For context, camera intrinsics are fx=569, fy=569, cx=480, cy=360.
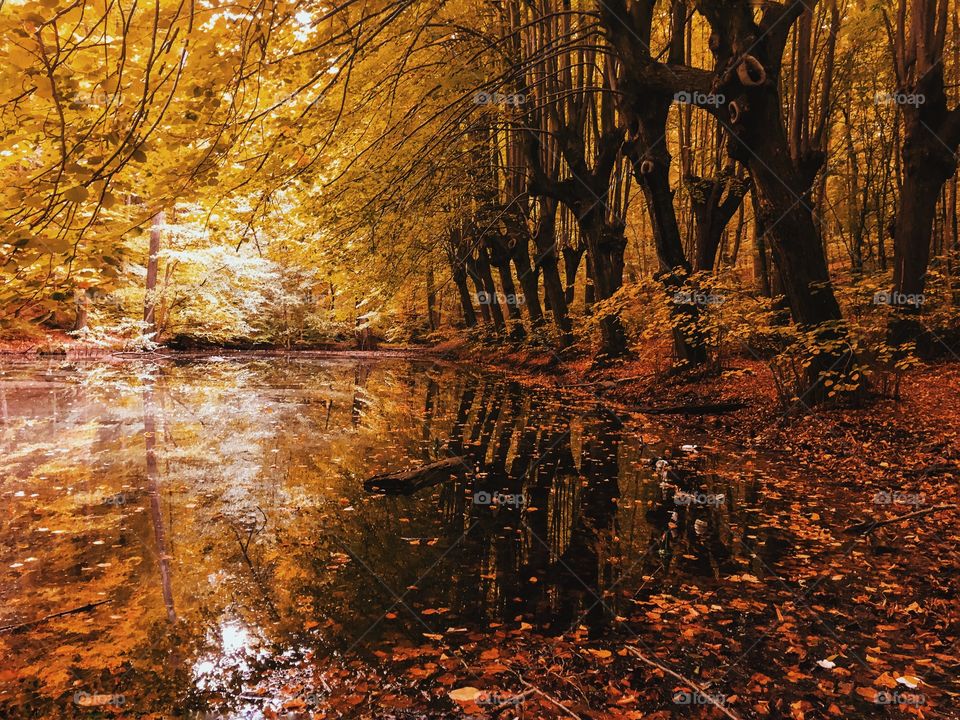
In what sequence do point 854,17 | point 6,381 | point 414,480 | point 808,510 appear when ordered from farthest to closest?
point 6,381 < point 854,17 < point 414,480 < point 808,510

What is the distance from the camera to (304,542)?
15.7ft

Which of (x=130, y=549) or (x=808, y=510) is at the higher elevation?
(x=130, y=549)

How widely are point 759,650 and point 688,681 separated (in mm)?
560

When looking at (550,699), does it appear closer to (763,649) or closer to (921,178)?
(763,649)

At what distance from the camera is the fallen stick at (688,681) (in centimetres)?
266

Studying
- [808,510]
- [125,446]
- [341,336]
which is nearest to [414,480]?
[808,510]

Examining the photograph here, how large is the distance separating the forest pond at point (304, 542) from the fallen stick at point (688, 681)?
11.4 inches

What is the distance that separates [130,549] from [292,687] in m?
2.47

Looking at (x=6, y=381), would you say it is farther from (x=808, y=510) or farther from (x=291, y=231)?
(x=808, y=510)

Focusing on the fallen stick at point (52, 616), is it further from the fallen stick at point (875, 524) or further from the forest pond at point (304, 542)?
the fallen stick at point (875, 524)

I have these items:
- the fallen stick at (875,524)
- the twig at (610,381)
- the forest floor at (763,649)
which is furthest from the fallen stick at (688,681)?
the twig at (610,381)

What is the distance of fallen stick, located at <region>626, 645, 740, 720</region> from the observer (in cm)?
266

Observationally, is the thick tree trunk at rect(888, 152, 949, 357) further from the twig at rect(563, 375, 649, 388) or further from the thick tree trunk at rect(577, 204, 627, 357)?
the thick tree trunk at rect(577, 204, 627, 357)

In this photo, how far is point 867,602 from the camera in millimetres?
3609
